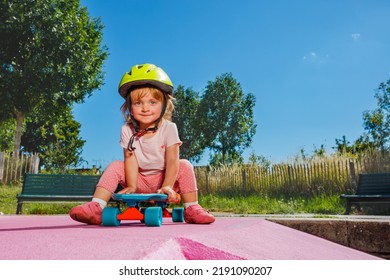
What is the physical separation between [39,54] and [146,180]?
20150 mm

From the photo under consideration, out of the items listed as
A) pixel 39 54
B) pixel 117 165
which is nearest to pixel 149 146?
pixel 117 165

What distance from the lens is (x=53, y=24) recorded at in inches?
843

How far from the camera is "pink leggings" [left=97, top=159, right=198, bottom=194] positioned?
10.5 feet

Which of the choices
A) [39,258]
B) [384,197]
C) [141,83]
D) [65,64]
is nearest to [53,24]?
[65,64]

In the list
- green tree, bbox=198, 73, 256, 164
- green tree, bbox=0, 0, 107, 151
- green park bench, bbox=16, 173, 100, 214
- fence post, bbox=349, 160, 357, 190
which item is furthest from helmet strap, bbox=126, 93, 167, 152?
green tree, bbox=198, 73, 256, 164

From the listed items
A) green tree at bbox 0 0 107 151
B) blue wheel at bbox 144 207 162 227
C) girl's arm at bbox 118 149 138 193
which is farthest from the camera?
green tree at bbox 0 0 107 151

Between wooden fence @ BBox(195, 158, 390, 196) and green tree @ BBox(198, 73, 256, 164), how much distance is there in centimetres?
2215

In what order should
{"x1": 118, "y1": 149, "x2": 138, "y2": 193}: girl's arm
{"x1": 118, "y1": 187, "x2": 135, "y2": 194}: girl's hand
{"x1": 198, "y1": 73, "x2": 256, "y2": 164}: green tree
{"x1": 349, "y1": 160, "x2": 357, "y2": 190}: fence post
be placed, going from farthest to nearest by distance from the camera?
{"x1": 198, "y1": 73, "x2": 256, "y2": 164}: green tree, {"x1": 349, "y1": 160, "x2": 357, "y2": 190}: fence post, {"x1": 118, "y1": 149, "x2": 138, "y2": 193}: girl's arm, {"x1": 118, "y1": 187, "x2": 135, "y2": 194}: girl's hand

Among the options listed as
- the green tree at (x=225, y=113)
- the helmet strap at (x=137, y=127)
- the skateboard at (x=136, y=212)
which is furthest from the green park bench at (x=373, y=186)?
→ the green tree at (x=225, y=113)

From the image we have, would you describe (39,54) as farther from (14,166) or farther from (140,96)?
(140,96)

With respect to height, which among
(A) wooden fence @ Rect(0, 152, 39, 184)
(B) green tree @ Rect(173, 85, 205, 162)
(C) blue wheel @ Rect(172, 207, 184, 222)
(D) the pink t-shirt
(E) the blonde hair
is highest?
(B) green tree @ Rect(173, 85, 205, 162)

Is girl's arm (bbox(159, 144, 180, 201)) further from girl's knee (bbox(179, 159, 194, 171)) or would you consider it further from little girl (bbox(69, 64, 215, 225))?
girl's knee (bbox(179, 159, 194, 171))

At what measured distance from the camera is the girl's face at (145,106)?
10.6 feet

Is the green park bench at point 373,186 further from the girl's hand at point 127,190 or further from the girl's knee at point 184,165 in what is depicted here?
the girl's hand at point 127,190
